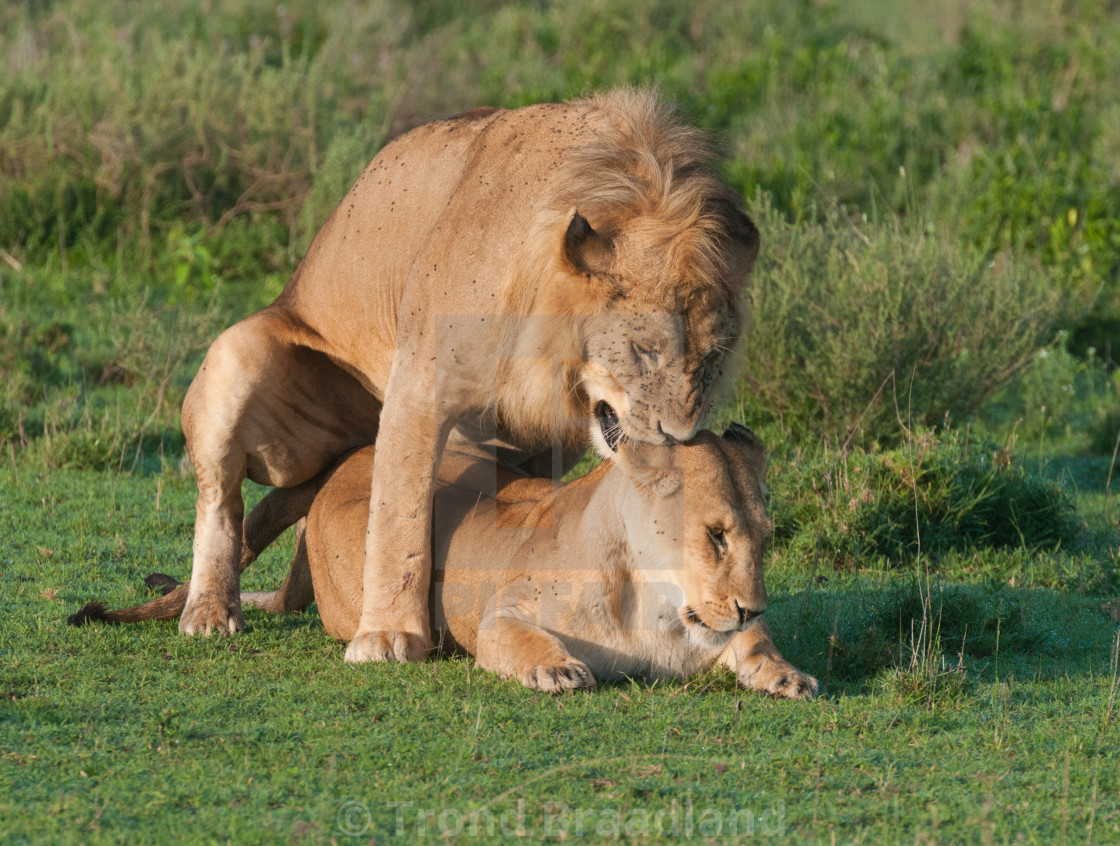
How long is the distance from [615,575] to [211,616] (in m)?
1.75

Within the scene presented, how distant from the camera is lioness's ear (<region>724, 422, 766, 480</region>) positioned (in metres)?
5.06

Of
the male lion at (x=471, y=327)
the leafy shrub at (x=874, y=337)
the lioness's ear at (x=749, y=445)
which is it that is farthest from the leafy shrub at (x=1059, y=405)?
the lioness's ear at (x=749, y=445)

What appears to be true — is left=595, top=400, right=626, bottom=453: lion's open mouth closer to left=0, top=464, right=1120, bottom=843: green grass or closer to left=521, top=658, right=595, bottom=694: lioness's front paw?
left=521, top=658, right=595, bottom=694: lioness's front paw

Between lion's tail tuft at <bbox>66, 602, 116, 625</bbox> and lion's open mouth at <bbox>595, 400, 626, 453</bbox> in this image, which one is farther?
lion's tail tuft at <bbox>66, 602, 116, 625</bbox>

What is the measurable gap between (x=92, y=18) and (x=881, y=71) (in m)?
8.58

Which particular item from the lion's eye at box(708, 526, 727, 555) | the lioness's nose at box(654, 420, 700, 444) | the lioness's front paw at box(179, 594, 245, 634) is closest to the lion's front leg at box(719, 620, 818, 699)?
the lion's eye at box(708, 526, 727, 555)

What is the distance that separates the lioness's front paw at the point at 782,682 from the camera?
4953mm

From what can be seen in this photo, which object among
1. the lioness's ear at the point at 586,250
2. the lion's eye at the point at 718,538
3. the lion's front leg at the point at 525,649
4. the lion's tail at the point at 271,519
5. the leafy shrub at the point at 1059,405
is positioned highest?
the lioness's ear at the point at 586,250

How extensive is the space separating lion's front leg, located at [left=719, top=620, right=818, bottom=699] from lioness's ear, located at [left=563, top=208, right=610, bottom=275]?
136cm

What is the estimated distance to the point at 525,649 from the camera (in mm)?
5012

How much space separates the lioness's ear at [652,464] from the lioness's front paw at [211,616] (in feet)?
6.31

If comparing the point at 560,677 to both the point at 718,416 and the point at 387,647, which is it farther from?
the point at 718,416

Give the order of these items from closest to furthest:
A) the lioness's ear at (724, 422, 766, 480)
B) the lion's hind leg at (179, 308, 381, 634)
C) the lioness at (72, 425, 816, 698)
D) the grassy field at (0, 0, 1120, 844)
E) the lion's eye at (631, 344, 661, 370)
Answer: the grassy field at (0, 0, 1120, 844)
the lion's eye at (631, 344, 661, 370)
the lioness at (72, 425, 816, 698)
the lioness's ear at (724, 422, 766, 480)
the lion's hind leg at (179, 308, 381, 634)

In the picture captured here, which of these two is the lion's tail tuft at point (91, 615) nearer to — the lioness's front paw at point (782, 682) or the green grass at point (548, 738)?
the green grass at point (548, 738)
